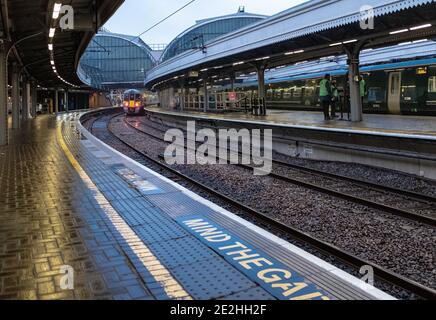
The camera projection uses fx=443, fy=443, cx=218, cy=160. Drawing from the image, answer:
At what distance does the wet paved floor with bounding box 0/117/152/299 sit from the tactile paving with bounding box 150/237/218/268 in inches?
17.2

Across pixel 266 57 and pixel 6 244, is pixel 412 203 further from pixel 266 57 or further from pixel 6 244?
pixel 266 57

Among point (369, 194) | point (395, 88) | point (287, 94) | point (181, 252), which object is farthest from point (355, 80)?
point (181, 252)

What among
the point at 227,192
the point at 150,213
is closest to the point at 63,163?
the point at 227,192

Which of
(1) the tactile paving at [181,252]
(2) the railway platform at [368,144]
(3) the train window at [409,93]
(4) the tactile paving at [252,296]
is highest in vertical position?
(3) the train window at [409,93]

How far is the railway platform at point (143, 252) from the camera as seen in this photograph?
4121mm

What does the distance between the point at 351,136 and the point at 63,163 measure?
28.3ft

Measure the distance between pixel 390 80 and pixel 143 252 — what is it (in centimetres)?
1920

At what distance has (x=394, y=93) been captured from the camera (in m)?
21.4

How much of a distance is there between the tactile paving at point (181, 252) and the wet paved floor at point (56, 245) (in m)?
0.44

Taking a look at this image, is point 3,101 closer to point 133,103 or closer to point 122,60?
point 133,103

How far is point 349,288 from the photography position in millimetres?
4172

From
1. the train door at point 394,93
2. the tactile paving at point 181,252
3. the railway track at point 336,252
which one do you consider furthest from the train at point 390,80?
the tactile paving at point 181,252

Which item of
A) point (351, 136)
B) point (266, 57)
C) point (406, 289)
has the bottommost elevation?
point (406, 289)

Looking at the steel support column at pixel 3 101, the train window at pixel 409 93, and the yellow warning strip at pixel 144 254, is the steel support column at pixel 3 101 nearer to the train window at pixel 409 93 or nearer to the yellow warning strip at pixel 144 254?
the yellow warning strip at pixel 144 254
